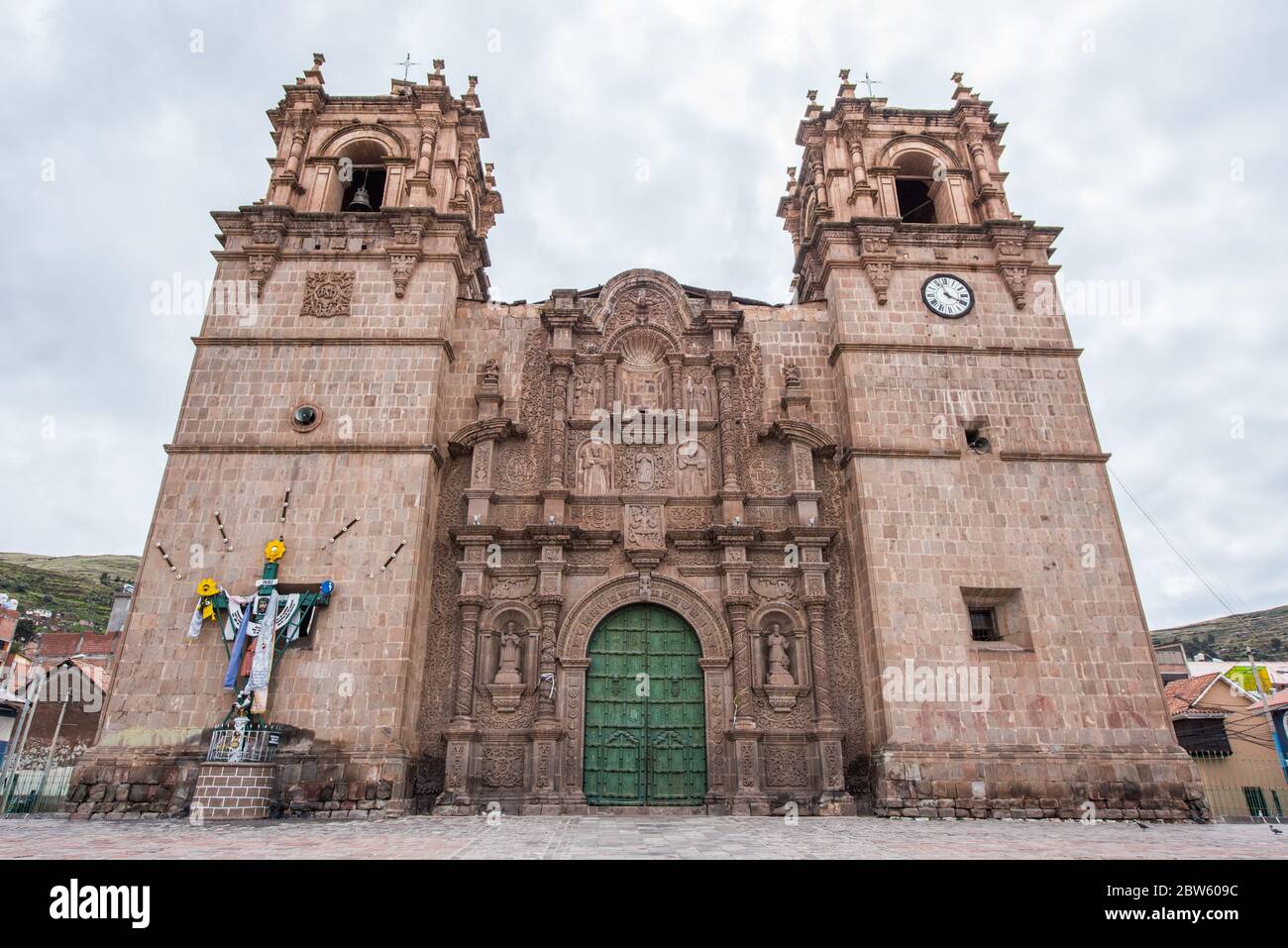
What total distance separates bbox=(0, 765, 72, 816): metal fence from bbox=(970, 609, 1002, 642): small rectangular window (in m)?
17.8

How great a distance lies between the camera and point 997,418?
1596 cm

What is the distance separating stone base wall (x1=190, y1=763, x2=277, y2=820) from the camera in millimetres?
11562

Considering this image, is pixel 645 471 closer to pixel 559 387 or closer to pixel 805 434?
pixel 559 387

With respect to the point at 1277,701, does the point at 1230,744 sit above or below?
below

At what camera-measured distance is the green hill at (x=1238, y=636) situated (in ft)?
181

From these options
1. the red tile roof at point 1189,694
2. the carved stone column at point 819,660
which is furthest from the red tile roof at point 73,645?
the red tile roof at point 1189,694

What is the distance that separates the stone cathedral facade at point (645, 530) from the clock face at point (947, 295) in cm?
9

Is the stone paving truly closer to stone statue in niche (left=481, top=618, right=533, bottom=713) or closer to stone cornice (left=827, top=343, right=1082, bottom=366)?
stone statue in niche (left=481, top=618, right=533, bottom=713)

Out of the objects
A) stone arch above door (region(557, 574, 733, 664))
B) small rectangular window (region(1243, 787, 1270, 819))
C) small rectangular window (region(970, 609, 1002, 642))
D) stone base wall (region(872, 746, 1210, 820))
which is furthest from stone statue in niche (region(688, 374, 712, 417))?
small rectangular window (region(1243, 787, 1270, 819))

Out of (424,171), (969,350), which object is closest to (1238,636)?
(969,350)

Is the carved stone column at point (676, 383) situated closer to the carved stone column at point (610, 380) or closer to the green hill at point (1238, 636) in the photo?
the carved stone column at point (610, 380)

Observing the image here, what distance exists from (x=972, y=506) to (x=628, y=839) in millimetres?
10140

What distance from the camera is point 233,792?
11.7m
